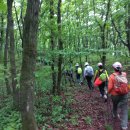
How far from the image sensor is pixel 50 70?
42.3 feet

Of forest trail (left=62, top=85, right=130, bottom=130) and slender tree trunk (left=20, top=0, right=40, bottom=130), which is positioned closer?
slender tree trunk (left=20, top=0, right=40, bottom=130)

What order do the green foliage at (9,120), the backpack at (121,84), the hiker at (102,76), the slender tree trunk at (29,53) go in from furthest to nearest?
the hiker at (102,76) < the green foliage at (9,120) < the backpack at (121,84) < the slender tree trunk at (29,53)

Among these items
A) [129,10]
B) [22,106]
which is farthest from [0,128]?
[129,10]

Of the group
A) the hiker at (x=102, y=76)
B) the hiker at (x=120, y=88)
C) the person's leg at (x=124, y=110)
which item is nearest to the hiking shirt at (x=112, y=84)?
the hiker at (x=120, y=88)

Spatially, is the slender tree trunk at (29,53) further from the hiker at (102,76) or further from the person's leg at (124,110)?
the hiker at (102,76)

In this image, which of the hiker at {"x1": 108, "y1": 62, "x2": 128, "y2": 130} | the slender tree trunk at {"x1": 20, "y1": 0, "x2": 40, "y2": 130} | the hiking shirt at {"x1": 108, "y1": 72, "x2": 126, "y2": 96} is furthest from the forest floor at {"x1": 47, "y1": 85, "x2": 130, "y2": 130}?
the slender tree trunk at {"x1": 20, "y1": 0, "x2": 40, "y2": 130}

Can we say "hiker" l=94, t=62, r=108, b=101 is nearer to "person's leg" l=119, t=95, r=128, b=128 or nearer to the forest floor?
the forest floor

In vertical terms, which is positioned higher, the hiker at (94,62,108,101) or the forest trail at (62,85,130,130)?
the hiker at (94,62,108,101)

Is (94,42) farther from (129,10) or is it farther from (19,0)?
(129,10)

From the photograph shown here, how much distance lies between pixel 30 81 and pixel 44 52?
18.9ft

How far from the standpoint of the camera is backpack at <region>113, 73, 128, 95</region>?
761 centimetres

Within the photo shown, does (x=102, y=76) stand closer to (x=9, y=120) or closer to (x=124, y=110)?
(x=124, y=110)

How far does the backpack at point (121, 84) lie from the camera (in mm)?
7609

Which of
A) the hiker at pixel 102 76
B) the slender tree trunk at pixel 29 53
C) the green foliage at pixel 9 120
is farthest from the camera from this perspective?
the hiker at pixel 102 76
